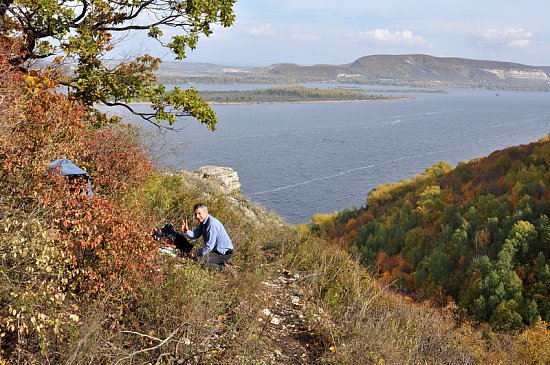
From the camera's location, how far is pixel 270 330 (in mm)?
6301

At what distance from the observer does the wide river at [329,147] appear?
5888 centimetres

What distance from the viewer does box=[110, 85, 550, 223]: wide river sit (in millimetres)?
58875

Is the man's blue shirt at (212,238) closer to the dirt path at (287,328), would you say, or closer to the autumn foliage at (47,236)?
the dirt path at (287,328)

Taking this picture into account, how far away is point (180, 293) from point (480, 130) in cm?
11465

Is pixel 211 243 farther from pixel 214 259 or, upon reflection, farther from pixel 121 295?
pixel 121 295

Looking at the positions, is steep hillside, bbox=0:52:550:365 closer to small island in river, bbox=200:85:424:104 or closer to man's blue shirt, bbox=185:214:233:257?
man's blue shirt, bbox=185:214:233:257

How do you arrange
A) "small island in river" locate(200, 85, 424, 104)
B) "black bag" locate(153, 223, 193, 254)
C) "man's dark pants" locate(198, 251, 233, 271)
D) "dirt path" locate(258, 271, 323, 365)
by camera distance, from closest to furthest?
"dirt path" locate(258, 271, 323, 365)
"man's dark pants" locate(198, 251, 233, 271)
"black bag" locate(153, 223, 193, 254)
"small island in river" locate(200, 85, 424, 104)

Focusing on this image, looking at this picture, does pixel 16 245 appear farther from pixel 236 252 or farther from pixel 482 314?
pixel 482 314

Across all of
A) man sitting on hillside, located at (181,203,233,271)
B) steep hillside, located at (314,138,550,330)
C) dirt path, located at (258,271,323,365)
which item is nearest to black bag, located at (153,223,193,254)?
man sitting on hillside, located at (181,203,233,271)

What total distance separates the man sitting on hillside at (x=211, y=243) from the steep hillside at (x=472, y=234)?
1916cm

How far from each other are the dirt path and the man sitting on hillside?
0.96 m

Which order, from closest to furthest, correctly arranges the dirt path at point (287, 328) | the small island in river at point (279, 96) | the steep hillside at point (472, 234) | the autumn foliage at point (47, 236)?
the autumn foliage at point (47, 236) → the dirt path at point (287, 328) → the steep hillside at point (472, 234) → the small island in river at point (279, 96)

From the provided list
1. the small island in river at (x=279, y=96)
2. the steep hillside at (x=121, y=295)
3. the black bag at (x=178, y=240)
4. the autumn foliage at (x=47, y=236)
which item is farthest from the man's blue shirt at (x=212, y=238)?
the small island in river at (x=279, y=96)

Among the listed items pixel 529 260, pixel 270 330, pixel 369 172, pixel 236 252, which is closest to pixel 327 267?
pixel 236 252
